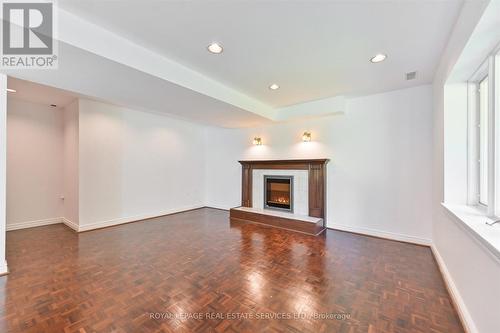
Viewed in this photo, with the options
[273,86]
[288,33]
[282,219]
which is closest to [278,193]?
[282,219]

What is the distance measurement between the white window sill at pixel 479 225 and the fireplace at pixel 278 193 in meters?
2.86

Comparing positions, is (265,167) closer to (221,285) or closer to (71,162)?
(221,285)

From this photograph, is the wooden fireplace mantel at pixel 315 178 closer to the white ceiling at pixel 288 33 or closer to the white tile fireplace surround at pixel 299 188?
the white tile fireplace surround at pixel 299 188

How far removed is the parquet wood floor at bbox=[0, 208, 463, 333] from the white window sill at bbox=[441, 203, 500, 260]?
0.85 meters

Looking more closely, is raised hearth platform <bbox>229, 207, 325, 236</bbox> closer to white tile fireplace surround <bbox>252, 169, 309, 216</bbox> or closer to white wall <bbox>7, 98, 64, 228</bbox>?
white tile fireplace surround <bbox>252, 169, 309, 216</bbox>

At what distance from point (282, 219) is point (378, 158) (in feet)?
7.18

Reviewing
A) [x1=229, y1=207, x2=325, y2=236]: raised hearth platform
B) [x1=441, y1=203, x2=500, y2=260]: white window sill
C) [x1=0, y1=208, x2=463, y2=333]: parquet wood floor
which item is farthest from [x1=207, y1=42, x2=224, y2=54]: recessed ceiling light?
[x1=229, y1=207, x2=325, y2=236]: raised hearth platform

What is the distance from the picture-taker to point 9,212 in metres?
4.14

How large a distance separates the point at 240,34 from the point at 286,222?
3450 mm

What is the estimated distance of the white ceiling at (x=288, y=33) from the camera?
1770 millimetres

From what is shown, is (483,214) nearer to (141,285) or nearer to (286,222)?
(286,222)

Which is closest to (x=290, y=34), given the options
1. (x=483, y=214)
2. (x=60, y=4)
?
(x=60, y=4)

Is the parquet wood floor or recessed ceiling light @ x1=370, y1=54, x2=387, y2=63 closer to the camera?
the parquet wood floor

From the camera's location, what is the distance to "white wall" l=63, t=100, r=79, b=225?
13.8ft
